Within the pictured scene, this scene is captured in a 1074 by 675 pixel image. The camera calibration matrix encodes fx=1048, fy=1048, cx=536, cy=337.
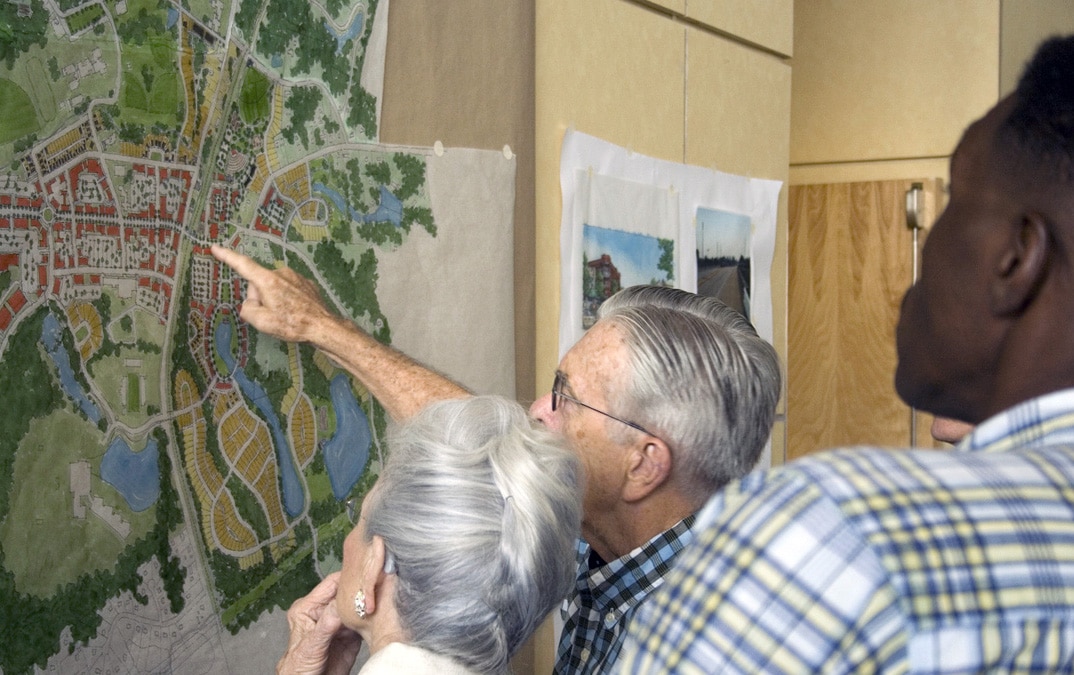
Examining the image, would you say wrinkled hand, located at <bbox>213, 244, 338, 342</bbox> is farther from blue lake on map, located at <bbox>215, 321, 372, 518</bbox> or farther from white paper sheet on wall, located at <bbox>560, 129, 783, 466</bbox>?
white paper sheet on wall, located at <bbox>560, 129, 783, 466</bbox>

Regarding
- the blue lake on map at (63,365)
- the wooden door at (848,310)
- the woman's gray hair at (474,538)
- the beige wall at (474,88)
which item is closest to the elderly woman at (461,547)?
the woman's gray hair at (474,538)

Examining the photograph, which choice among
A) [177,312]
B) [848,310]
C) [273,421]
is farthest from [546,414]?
[848,310]

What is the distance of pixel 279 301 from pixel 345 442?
0.99ft

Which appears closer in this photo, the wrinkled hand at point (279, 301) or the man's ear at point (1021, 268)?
the man's ear at point (1021, 268)

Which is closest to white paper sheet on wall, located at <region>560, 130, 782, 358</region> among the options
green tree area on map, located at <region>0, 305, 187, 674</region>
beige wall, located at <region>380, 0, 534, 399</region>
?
beige wall, located at <region>380, 0, 534, 399</region>

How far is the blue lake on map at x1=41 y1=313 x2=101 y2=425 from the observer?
1.41 meters

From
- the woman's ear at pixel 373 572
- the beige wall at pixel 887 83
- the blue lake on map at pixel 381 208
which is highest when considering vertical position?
the beige wall at pixel 887 83

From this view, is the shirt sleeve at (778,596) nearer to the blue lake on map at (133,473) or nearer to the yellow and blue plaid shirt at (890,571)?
the yellow and blue plaid shirt at (890,571)

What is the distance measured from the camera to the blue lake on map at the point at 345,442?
71.3 inches

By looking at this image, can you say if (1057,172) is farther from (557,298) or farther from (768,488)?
(557,298)

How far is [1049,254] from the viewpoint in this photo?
753 millimetres

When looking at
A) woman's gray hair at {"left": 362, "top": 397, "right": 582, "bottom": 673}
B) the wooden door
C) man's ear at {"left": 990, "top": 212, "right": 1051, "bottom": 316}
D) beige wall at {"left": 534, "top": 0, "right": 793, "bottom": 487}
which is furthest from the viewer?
the wooden door

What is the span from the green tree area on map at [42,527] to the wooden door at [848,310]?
132 inches

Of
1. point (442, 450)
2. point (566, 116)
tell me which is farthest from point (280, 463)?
point (566, 116)
